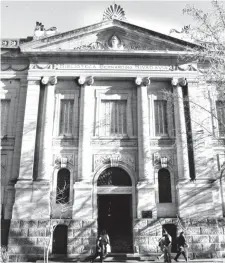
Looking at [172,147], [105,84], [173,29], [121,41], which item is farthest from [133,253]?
[173,29]

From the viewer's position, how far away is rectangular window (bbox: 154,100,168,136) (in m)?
22.7

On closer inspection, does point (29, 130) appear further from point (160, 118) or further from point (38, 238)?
point (160, 118)

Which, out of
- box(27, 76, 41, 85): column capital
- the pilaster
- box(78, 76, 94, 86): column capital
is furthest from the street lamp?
box(27, 76, 41, 85): column capital

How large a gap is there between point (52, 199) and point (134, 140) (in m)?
6.85

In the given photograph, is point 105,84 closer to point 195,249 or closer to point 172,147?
point 172,147

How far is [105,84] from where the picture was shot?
928 inches

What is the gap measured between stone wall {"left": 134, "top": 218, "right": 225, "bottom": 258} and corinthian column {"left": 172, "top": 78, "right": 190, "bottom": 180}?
3.18 m

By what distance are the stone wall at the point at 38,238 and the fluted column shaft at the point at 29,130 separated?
3.14 meters

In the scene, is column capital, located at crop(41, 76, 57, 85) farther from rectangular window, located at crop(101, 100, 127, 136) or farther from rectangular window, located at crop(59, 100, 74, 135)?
rectangular window, located at crop(101, 100, 127, 136)

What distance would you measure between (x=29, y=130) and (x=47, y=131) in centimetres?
123

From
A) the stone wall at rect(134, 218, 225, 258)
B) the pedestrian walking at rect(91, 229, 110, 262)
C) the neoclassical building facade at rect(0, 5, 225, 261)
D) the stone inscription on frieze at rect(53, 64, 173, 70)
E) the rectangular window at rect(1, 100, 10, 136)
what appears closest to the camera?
the pedestrian walking at rect(91, 229, 110, 262)

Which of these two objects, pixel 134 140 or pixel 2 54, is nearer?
pixel 134 140

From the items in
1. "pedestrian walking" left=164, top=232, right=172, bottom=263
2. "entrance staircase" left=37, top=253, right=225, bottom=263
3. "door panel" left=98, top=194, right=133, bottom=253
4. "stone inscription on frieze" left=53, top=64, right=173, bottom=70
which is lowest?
"entrance staircase" left=37, top=253, right=225, bottom=263

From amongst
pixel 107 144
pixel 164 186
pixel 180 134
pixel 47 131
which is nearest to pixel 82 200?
pixel 107 144
